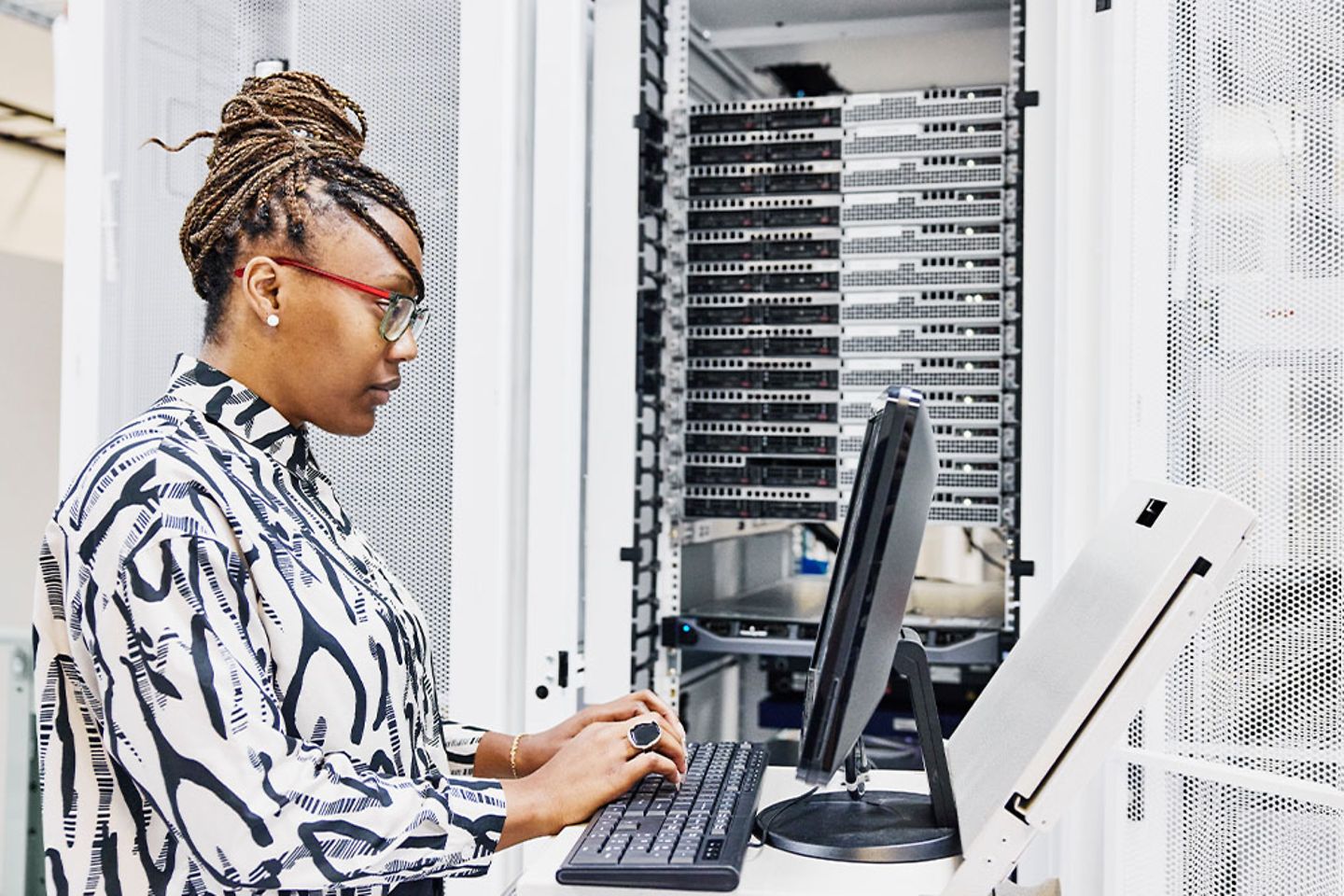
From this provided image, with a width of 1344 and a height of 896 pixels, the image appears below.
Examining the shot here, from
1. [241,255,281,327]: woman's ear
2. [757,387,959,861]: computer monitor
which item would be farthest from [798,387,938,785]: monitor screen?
[241,255,281,327]: woman's ear

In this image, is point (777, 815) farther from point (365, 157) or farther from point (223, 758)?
point (365, 157)

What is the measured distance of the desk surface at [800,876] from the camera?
33.4 inches

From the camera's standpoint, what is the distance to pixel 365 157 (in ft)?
6.62

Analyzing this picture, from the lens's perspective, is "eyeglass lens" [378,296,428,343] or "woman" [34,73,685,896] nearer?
"woman" [34,73,685,896]

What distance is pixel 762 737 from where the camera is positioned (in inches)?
110

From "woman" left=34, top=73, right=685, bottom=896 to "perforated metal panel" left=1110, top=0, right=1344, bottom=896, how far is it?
82cm

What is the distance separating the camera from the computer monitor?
0.85 metres

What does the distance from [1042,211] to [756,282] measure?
0.54m

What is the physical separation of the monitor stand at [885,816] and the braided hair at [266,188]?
0.60 meters

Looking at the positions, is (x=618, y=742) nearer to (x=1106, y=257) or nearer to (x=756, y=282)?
(x=1106, y=257)

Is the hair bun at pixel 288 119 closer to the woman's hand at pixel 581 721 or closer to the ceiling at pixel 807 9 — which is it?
the woman's hand at pixel 581 721

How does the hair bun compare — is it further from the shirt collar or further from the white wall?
the white wall

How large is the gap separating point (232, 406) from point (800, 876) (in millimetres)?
638

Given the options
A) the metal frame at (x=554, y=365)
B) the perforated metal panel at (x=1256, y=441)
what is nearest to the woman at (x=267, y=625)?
the metal frame at (x=554, y=365)
